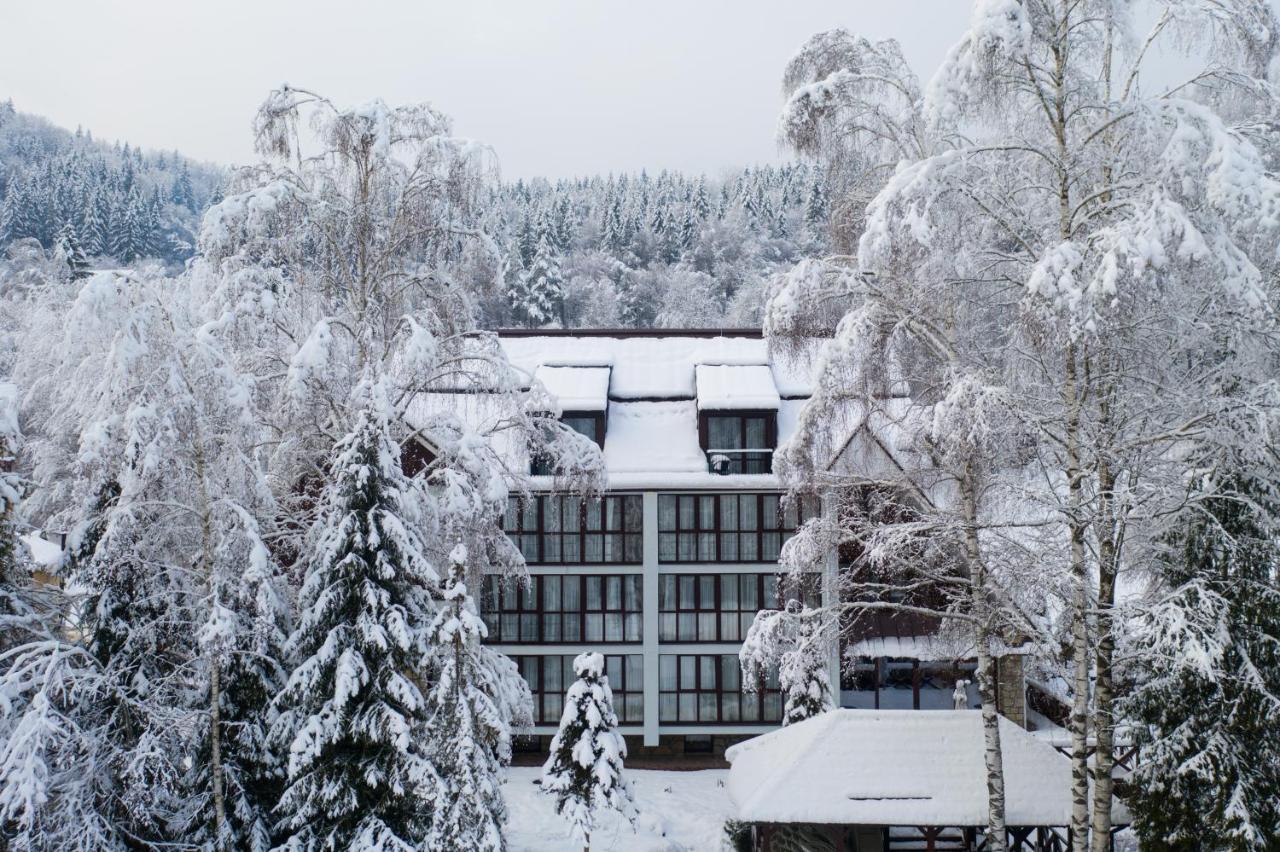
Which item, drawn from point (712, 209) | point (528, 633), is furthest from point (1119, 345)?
point (712, 209)

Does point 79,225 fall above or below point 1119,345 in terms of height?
above

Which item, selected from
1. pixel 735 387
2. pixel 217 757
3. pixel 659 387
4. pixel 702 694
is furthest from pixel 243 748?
pixel 659 387

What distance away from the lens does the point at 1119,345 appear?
10781mm

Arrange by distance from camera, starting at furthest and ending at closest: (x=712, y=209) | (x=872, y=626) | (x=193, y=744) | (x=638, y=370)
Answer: (x=712, y=209), (x=638, y=370), (x=872, y=626), (x=193, y=744)

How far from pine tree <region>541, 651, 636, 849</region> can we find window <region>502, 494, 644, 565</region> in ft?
21.8

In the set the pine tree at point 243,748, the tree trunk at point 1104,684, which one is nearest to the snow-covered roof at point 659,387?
the pine tree at point 243,748

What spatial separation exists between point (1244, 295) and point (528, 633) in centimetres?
1920

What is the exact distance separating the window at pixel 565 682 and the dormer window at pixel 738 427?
5758 mm

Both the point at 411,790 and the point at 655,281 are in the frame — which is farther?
the point at 655,281

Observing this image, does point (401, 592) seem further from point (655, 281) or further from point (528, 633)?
point (655, 281)

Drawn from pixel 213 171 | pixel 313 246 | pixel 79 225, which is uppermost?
pixel 213 171

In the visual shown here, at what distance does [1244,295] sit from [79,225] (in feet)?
308

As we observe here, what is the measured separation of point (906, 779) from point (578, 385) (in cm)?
1433

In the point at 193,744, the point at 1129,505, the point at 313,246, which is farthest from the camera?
the point at 313,246
